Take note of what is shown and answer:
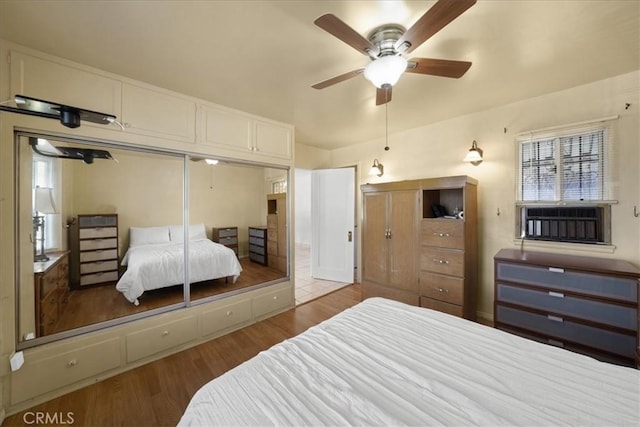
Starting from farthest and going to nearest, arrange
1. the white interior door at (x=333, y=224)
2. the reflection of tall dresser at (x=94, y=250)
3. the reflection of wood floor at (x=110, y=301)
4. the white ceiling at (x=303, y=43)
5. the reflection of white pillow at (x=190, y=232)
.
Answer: the white interior door at (x=333, y=224) < the reflection of white pillow at (x=190, y=232) < the reflection of tall dresser at (x=94, y=250) < the reflection of wood floor at (x=110, y=301) < the white ceiling at (x=303, y=43)

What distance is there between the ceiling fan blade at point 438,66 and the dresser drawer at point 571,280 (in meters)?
1.94

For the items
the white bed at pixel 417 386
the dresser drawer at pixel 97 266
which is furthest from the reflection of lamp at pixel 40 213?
the white bed at pixel 417 386

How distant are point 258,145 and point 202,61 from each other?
3.83ft

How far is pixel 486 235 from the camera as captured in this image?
304 centimetres

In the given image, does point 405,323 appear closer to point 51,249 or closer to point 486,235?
point 486,235

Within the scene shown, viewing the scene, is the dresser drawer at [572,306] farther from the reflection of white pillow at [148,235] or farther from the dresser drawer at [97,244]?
the dresser drawer at [97,244]

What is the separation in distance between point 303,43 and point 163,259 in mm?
2419

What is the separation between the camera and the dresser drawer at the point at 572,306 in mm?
1912

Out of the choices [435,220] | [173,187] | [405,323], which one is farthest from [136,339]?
[435,220]

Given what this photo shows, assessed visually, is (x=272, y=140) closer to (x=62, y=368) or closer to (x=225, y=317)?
Result: (x=225, y=317)

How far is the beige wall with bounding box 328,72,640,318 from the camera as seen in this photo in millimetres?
2219

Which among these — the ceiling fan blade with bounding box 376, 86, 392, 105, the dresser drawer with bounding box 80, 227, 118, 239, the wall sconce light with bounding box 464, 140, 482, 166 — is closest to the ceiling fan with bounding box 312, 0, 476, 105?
the ceiling fan blade with bounding box 376, 86, 392, 105

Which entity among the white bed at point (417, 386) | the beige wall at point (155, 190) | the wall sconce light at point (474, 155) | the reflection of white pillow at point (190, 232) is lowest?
the white bed at point (417, 386)

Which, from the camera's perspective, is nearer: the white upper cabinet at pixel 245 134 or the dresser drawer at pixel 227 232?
the white upper cabinet at pixel 245 134
